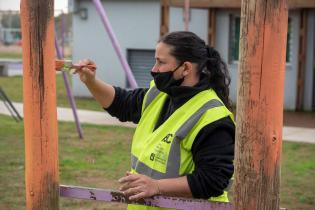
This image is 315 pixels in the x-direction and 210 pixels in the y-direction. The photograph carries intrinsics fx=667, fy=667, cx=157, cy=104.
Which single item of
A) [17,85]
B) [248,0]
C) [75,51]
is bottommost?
[17,85]

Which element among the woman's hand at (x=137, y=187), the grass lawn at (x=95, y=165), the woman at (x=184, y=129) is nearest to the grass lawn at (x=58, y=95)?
the grass lawn at (x=95, y=165)

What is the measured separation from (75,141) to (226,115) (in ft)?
26.2

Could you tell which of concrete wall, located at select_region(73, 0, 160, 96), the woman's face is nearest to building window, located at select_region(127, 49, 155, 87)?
concrete wall, located at select_region(73, 0, 160, 96)

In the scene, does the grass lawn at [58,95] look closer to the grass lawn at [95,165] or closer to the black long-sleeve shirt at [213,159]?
the grass lawn at [95,165]

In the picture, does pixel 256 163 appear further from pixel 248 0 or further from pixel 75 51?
pixel 75 51

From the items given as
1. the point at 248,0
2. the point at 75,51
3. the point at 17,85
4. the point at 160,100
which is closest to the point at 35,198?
the point at 160,100

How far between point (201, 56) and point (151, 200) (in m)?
0.63

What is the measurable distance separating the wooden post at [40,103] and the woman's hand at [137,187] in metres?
0.31

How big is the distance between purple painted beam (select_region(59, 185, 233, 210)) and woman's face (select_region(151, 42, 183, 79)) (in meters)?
0.51

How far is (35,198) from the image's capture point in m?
2.54

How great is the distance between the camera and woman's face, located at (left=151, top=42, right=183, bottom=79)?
2.64m

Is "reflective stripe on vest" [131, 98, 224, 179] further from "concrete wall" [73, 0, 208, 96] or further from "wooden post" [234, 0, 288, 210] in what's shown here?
"concrete wall" [73, 0, 208, 96]

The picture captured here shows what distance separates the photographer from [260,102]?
2043 millimetres

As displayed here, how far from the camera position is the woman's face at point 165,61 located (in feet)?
8.65
